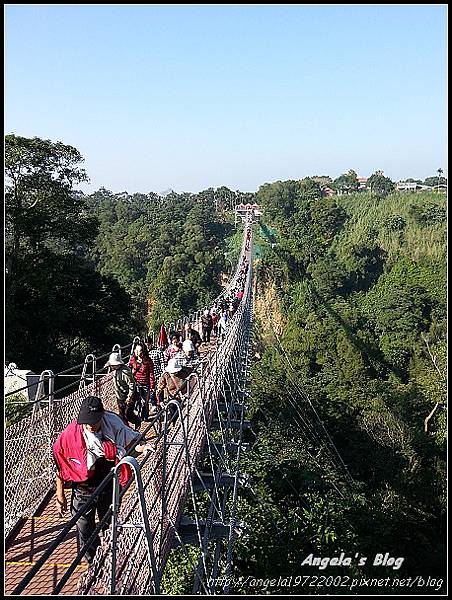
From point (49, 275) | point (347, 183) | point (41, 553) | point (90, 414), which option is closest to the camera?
point (90, 414)

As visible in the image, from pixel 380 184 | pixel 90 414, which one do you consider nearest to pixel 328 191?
pixel 380 184

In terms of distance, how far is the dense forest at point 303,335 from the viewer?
9.05 m

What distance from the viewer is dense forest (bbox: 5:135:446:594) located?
356 inches

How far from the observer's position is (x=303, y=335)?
2275 cm

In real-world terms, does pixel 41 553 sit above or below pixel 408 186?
below

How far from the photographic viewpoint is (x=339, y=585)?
22.8 ft

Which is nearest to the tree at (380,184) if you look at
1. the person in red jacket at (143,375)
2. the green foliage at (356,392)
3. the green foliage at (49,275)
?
the green foliage at (356,392)

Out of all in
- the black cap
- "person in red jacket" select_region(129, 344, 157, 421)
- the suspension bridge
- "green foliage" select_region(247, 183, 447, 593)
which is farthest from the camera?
"green foliage" select_region(247, 183, 447, 593)

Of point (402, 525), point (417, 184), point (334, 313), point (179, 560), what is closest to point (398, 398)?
point (402, 525)

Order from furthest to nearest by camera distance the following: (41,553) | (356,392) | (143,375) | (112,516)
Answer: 1. (356,392)
2. (143,375)
3. (41,553)
4. (112,516)

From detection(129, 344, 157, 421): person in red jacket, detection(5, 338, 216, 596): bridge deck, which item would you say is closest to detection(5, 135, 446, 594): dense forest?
detection(129, 344, 157, 421): person in red jacket

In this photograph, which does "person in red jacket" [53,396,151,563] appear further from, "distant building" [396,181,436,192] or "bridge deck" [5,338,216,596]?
"distant building" [396,181,436,192]

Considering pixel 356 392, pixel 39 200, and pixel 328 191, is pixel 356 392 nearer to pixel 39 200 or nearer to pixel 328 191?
pixel 39 200

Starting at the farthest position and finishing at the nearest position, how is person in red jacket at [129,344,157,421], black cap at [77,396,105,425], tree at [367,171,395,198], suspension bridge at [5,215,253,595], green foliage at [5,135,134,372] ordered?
1. tree at [367,171,395,198]
2. green foliage at [5,135,134,372]
3. person in red jacket at [129,344,157,421]
4. black cap at [77,396,105,425]
5. suspension bridge at [5,215,253,595]
